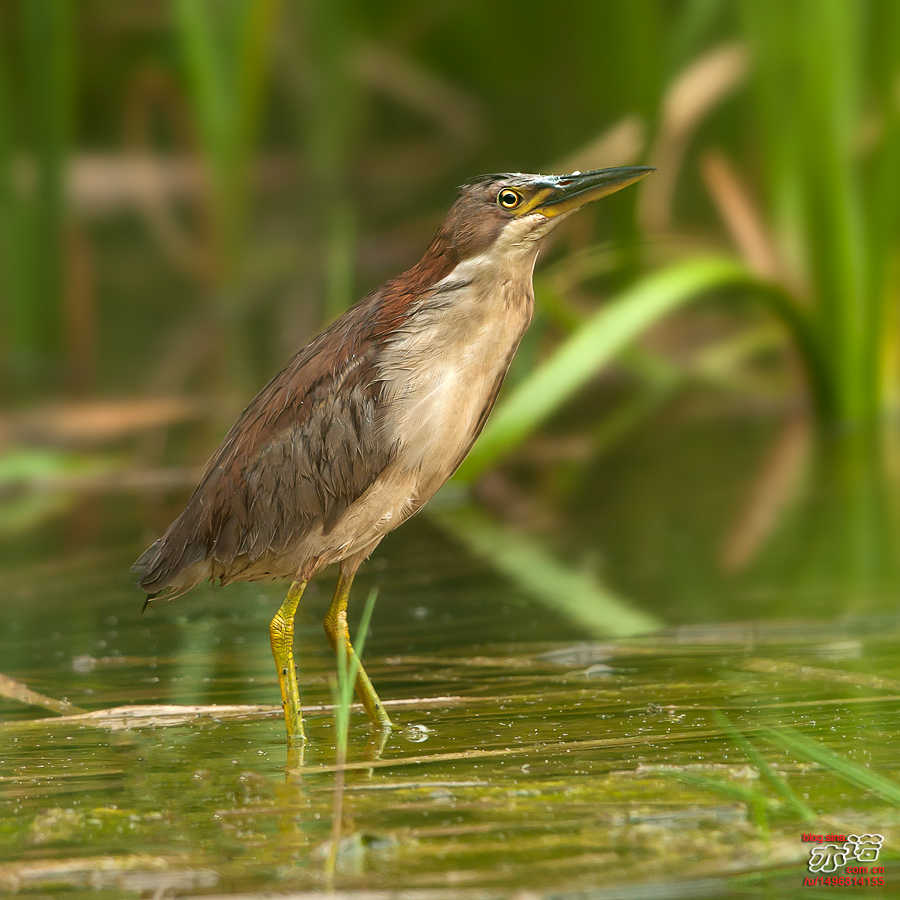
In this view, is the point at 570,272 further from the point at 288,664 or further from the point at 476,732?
the point at 476,732

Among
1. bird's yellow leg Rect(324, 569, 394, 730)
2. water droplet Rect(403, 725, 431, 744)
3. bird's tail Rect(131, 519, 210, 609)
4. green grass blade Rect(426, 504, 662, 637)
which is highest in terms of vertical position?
bird's tail Rect(131, 519, 210, 609)

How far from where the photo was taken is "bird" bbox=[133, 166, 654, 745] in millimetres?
3064

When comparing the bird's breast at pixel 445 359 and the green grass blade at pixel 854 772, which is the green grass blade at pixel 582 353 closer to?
the bird's breast at pixel 445 359

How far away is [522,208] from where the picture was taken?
3.07 m

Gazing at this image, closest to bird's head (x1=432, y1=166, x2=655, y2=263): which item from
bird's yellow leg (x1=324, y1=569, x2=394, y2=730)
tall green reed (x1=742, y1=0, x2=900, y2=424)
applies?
bird's yellow leg (x1=324, y1=569, x2=394, y2=730)

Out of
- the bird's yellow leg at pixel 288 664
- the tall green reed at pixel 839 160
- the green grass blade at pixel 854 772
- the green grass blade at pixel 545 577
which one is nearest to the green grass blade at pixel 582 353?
the green grass blade at pixel 545 577

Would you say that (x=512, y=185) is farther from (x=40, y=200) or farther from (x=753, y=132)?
(x=753, y=132)

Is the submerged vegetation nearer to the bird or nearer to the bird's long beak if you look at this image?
the bird

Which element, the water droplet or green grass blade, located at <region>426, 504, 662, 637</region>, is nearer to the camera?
the water droplet

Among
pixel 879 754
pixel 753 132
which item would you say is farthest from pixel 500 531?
pixel 753 132

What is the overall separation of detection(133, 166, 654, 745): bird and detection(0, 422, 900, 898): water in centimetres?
30

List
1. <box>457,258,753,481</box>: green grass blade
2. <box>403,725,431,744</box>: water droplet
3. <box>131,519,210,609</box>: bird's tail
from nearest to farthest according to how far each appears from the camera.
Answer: <box>403,725,431,744</box>: water droplet
<box>131,519,210,609</box>: bird's tail
<box>457,258,753,481</box>: green grass blade

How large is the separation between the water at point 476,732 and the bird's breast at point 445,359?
615 mm

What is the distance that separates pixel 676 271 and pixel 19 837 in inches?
152
